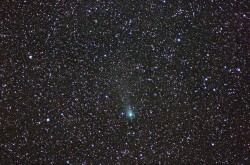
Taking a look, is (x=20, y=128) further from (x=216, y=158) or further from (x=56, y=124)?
(x=216, y=158)

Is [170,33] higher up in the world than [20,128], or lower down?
higher up

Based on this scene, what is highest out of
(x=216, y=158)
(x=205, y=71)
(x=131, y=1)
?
(x=131, y=1)

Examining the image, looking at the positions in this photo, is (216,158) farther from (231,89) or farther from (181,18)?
(181,18)

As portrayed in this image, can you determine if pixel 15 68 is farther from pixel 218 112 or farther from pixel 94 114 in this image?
pixel 218 112

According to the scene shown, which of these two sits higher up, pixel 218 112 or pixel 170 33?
pixel 170 33

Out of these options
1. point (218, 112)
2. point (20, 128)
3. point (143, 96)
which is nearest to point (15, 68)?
point (20, 128)

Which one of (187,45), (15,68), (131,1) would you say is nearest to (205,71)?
(187,45)

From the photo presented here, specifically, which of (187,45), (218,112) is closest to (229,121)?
(218,112)
